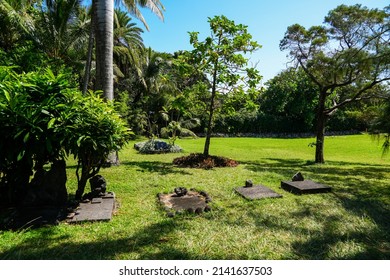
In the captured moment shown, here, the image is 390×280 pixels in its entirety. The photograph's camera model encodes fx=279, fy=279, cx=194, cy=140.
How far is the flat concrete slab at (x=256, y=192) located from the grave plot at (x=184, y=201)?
0.81m

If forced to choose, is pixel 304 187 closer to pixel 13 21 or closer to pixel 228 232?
pixel 228 232

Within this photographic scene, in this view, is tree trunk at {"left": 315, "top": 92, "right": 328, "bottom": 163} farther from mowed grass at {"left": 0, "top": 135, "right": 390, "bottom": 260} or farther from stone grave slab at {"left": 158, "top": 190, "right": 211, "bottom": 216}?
stone grave slab at {"left": 158, "top": 190, "right": 211, "bottom": 216}

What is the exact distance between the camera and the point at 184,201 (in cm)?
509

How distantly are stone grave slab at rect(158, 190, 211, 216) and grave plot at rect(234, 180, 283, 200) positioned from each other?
0.81 metres

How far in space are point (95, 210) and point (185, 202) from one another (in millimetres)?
1552

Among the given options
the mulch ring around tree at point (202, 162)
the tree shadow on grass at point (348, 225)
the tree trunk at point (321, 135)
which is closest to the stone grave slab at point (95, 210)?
the tree shadow on grass at point (348, 225)

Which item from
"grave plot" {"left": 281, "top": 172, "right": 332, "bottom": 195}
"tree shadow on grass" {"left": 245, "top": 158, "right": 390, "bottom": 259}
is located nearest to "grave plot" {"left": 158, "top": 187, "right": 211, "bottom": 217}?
"tree shadow on grass" {"left": 245, "top": 158, "right": 390, "bottom": 259}

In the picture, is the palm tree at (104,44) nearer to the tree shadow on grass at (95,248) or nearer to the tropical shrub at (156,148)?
the tree shadow on grass at (95,248)

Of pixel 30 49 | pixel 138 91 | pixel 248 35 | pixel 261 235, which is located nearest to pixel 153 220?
pixel 261 235

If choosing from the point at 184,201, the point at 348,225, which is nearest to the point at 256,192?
the point at 184,201

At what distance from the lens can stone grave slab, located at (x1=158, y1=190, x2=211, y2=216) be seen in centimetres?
450

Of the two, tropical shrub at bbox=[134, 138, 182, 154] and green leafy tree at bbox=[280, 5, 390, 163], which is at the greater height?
green leafy tree at bbox=[280, 5, 390, 163]
